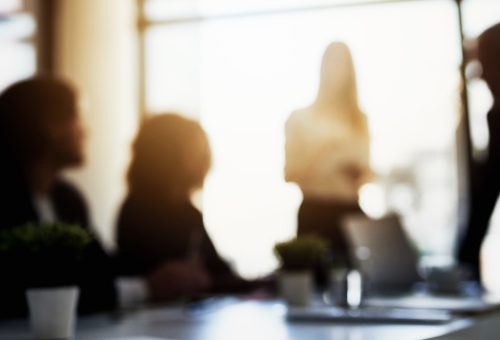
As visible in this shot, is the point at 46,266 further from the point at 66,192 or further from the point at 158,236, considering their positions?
the point at 158,236

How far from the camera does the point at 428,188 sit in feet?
15.5

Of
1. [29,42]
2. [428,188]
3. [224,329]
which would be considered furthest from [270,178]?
[224,329]

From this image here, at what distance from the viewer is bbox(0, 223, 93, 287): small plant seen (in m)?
→ 1.25

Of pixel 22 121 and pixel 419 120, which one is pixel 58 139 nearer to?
pixel 22 121

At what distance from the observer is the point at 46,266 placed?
4.10 ft

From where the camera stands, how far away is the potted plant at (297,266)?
1.97 meters

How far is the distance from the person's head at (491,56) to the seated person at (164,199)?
1.45 meters

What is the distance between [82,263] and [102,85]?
11.6 ft

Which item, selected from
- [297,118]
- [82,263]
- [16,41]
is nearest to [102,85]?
[16,41]

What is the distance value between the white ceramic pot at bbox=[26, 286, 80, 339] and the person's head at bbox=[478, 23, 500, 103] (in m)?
2.64

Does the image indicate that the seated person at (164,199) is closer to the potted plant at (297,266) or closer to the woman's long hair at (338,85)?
the woman's long hair at (338,85)

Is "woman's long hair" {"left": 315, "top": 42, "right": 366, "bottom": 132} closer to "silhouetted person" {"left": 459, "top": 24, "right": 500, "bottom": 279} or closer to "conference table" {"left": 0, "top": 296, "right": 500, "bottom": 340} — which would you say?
"silhouetted person" {"left": 459, "top": 24, "right": 500, "bottom": 279}

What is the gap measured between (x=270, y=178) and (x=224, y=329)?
11.2 ft

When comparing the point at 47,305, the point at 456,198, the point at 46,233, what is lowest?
the point at 456,198
